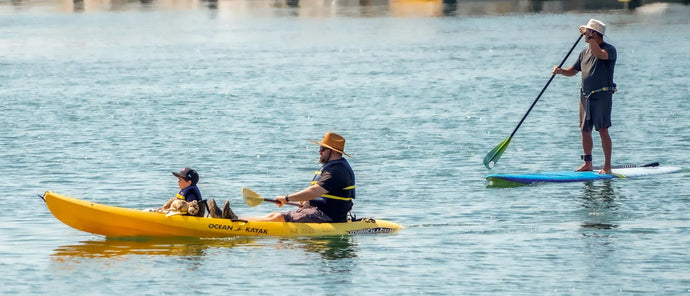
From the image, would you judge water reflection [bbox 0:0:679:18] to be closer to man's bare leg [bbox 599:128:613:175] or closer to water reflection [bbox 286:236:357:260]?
man's bare leg [bbox 599:128:613:175]

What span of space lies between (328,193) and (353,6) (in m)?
111

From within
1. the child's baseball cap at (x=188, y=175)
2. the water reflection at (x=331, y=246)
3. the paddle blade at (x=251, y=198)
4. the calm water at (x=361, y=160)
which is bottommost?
the calm water at (x=361, y=160)

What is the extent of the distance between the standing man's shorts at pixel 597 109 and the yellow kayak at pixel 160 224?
4.97 meters

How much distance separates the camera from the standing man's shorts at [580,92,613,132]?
19.4m

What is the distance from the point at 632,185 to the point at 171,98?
22049 mm

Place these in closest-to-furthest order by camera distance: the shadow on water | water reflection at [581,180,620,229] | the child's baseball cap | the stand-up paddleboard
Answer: the child's baseball cap < the shadow on water < water reflection at [581,180,620,229] < the stand-up paddleboard

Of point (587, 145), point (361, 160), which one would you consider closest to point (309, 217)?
point (587, 145)

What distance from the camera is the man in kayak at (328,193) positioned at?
52.2ft

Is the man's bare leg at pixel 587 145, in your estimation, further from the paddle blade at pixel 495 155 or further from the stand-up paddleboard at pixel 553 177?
the paddle blade at pixel 495 155

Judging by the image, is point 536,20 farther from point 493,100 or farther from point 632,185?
point 632,185

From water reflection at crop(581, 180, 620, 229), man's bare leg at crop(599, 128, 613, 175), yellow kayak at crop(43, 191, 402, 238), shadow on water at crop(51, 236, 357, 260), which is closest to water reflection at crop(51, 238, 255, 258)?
shadow on water at crop(51, 236, 357, 260)

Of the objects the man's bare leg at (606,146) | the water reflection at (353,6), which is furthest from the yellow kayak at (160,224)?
the water reflection at (353,6)

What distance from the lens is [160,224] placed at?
1612 cm

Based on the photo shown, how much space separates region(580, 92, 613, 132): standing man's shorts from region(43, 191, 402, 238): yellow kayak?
4966mm
